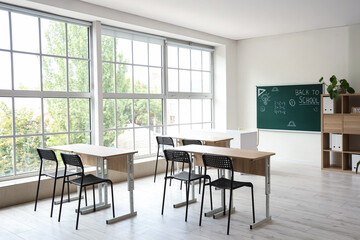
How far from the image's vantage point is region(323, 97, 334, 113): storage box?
705 cm

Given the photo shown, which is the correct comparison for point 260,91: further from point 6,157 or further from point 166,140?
point 6,157

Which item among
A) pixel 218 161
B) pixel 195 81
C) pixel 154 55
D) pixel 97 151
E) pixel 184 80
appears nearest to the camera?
pixel 218 161

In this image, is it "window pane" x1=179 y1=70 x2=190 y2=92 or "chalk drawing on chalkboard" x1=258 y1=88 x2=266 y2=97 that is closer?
"window pane" x1=179 y1=70 x2=190 y2=92

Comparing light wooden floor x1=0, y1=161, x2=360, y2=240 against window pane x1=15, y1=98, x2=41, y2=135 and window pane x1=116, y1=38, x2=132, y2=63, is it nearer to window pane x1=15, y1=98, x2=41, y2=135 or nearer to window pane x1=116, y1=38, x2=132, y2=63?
window pane x1=15, y1=98, x2=41, y2=135

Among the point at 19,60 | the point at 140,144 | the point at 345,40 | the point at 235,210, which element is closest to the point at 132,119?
the point at 140,144

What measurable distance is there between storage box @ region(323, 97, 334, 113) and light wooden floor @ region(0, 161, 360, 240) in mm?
1782

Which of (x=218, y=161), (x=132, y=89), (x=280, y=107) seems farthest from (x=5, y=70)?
(x=280, y=107)

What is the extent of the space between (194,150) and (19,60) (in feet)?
9.93

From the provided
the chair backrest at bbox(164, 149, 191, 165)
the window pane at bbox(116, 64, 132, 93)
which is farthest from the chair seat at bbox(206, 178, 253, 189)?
the window pane at bbox(116, 64, 132, 93)

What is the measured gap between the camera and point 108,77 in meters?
6.48

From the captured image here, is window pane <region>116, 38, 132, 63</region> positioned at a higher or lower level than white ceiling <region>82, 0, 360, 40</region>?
lower

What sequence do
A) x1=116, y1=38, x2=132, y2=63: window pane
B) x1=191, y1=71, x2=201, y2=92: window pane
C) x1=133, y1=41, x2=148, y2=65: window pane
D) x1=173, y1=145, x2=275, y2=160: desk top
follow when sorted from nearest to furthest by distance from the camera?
x1=173, y1=145, x2=275, y2=160: desk top
x1=116, y1=38, x2=132, y2=63: window pane
x1=133, y1=41, x2=148, y2=65: window pane
x1=191, y1=71, x2=201, y2=92: window pane

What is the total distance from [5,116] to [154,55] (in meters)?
3.34

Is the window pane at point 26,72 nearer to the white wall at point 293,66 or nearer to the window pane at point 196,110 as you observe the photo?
the window pane at point 196,110
